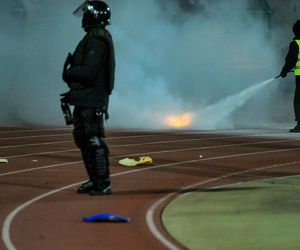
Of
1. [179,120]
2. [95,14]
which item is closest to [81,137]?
[95,14]

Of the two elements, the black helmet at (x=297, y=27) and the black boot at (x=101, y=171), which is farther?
the black helmet at (x=297, y=27)

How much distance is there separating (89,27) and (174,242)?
2999 mm

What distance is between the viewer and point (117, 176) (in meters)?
10.1

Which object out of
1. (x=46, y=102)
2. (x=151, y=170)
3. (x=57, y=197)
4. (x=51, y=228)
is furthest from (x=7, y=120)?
(x=51, y=228)

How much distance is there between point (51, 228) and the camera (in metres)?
6.87

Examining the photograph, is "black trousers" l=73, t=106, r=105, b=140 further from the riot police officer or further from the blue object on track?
the blue object on track

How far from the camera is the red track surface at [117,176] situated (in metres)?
6.62

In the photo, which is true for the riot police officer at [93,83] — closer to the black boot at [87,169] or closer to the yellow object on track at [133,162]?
the black boot at [87,169]

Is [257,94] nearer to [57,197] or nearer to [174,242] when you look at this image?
[57,197]

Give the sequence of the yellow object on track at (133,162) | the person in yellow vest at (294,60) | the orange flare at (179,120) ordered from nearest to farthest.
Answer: the yellow object on track at (133,162)
the person in yellow vest at (294,60)
the orange flare at (179,120)

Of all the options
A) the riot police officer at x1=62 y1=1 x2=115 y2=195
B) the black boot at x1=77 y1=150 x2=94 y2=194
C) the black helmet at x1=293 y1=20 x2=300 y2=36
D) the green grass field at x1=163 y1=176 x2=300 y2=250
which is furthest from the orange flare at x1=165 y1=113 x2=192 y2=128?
the riot police officer at x1=62 y1=1 x2=115 y2=195

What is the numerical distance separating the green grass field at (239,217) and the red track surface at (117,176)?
0.25 meters

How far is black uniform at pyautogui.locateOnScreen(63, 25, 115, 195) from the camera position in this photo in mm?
8180

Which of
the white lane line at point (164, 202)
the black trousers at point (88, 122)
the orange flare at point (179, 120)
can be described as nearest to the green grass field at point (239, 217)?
the white lane line at point (164, 202)
